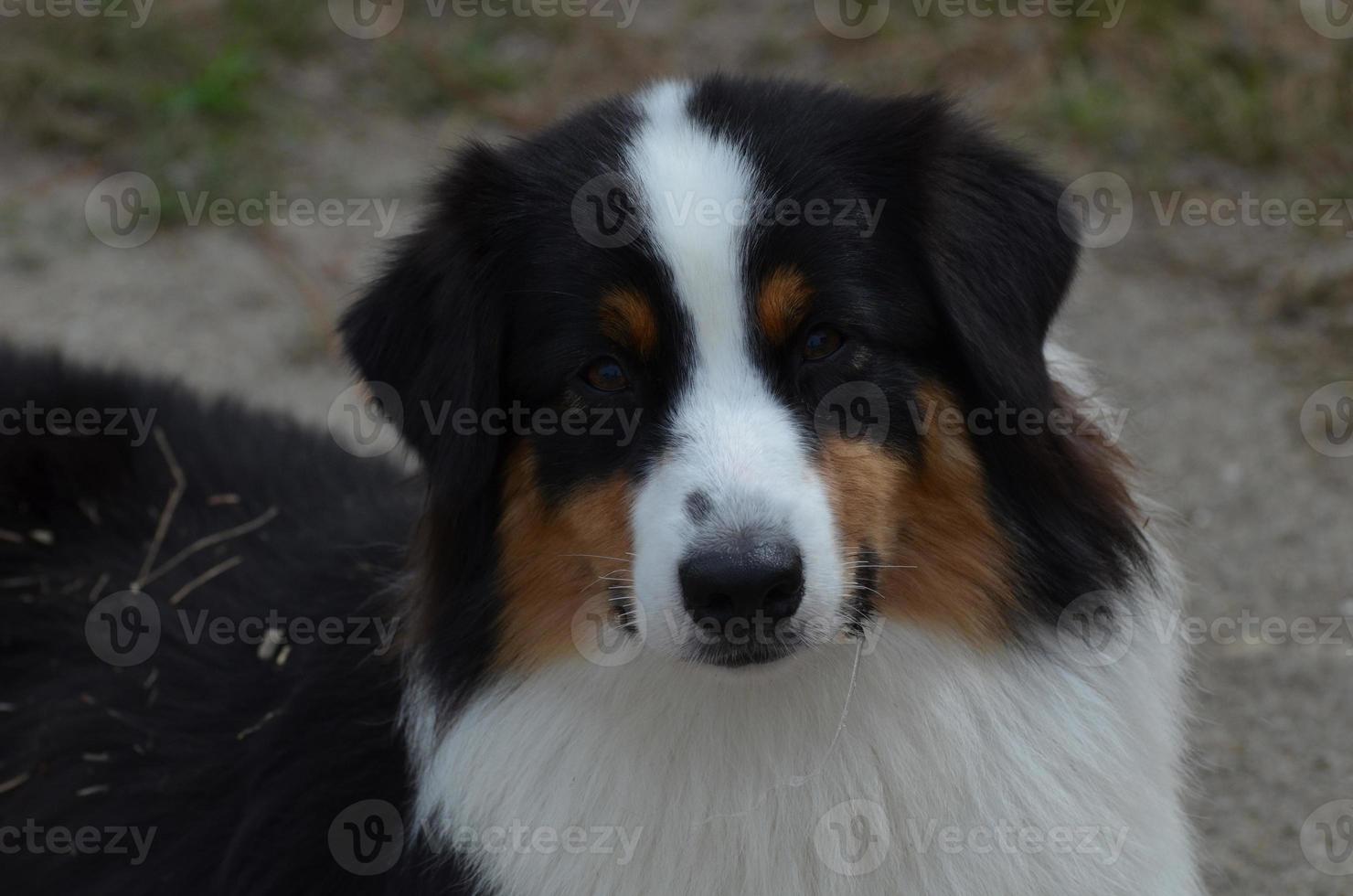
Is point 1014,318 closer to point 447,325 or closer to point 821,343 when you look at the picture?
point 821,343

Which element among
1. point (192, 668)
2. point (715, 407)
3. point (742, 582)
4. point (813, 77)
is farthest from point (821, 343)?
point (813, 77)

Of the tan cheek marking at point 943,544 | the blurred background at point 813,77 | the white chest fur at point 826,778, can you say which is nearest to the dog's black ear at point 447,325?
the white chest fur at point 826,778

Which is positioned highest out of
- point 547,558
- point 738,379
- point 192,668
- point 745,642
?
point 738,379

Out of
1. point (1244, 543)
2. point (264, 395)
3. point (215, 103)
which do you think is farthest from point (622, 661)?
point (215, 103)

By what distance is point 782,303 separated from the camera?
3.36m

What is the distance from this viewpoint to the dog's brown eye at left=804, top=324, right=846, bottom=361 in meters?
3.42

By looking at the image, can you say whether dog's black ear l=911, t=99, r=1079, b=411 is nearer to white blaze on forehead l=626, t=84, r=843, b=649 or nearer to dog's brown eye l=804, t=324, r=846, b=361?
dog's brown eye l=804, t=324, r=846, b=361

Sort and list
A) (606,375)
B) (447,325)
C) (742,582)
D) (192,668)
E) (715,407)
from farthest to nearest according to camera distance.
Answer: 1. (192,668)
2. (447,325)
3. (606,375)
4. (715,407)
5. (742,582)

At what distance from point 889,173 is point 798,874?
170 cm

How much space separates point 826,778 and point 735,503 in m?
0.85

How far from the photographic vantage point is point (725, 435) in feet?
10.7

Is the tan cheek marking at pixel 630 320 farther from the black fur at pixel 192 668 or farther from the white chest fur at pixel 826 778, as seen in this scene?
the black fur at pixel 192 668

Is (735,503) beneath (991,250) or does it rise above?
beneath

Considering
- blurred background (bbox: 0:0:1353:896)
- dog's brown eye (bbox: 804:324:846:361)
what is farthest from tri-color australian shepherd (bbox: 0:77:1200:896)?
blurred background (bbox: 0:0:1353:896)
